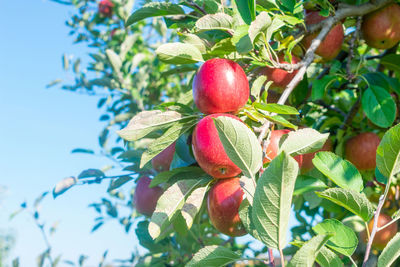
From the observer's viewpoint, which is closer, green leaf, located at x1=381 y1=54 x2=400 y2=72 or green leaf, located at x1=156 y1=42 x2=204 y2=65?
green leaf, located at x1=156 y1=42 x2=204 y2=65

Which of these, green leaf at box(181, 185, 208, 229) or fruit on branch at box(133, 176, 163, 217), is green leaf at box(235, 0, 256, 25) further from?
fruit on branch at box(133, 176, 163, 217)

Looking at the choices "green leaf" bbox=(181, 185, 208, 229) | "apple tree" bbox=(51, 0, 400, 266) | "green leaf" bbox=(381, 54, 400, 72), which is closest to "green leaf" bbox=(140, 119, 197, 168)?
"apple tree" bbox=(51, 0, 400, 266)

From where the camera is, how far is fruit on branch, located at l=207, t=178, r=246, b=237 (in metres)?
0.92

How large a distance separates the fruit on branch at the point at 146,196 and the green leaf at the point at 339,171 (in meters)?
0.88

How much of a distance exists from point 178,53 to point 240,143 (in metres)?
0.39

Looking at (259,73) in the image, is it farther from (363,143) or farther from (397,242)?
(397,242)

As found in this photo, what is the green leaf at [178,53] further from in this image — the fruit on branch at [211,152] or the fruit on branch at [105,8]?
the fruit on branch at [105,8]

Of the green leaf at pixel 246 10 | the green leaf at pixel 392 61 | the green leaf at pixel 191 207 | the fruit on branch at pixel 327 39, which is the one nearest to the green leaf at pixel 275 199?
the green leaf at pixel 191 207

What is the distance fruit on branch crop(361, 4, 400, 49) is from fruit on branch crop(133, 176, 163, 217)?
91 cm

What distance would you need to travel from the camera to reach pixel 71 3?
142 inches

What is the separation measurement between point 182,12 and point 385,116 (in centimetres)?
67

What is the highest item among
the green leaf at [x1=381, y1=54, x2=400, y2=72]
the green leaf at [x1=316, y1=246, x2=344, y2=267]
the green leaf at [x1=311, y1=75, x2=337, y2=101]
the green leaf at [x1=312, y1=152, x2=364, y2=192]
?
the green leaf at [x1=312, y1=152, x2=364, y2=192]

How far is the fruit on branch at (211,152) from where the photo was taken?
90cm

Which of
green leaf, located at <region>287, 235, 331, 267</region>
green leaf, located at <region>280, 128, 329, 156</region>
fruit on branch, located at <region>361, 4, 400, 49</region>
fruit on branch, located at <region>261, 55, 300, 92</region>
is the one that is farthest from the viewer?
fruit on branch, located at <region>361, 4, 400, 49</region>
